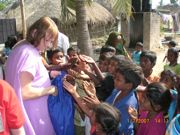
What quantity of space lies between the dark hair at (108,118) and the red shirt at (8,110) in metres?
0.58

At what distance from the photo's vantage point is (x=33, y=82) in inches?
113

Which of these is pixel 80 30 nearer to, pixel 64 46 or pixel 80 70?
pixel 64 46

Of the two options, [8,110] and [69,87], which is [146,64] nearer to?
[69,87]

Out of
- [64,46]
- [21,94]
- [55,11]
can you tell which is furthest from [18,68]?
[55,11]

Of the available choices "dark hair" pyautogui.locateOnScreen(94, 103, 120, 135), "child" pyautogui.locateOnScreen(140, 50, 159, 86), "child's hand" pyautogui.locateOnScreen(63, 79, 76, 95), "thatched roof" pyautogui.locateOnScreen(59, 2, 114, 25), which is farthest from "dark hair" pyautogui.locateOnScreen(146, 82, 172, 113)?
"thatched roof" pyautogui.locateOnScreen(59, 2, 114, 25)

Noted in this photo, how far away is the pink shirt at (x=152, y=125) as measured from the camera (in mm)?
2691

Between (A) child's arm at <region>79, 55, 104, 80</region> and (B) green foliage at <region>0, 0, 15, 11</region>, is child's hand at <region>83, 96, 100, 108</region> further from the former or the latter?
(B) green foliage at <region>0, 0, 15, 11</region>

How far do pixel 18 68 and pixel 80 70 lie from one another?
0.74 meters

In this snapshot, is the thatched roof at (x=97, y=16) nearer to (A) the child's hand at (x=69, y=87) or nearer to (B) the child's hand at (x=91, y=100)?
(A) the child's hand at (x=69, y=87)

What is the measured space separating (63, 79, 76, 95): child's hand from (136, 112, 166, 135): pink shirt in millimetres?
596

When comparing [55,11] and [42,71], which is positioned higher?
[55,11]

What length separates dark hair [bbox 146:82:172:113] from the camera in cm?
279

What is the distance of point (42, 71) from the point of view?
9.70ft

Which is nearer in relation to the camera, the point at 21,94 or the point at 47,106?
the point at 21,94
